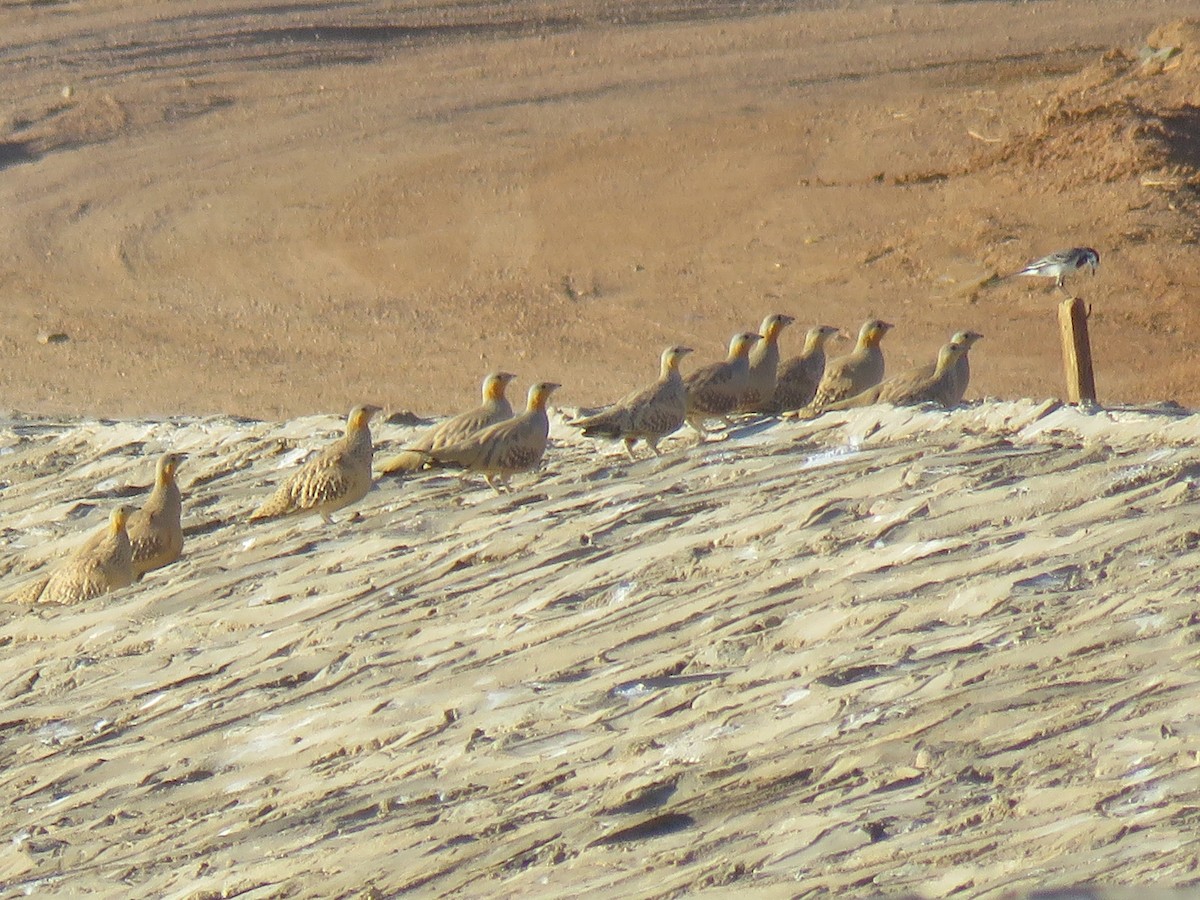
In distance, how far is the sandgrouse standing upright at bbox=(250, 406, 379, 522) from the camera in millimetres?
10062

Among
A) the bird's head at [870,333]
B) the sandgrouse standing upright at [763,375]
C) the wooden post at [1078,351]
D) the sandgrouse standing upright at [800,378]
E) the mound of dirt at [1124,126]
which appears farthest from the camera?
the mound of dirt at [1124,126]

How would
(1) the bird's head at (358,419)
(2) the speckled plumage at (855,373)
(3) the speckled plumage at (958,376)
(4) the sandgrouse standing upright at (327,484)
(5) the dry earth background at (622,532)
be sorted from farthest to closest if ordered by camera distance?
(2) the speckled plumage at (855,373) < (3) the speckled plumage at (958,376) < (1) the bird's head at (358,419) < (4) the sandgrouse standing upright at (327,484) < (5) the dry earth background at (622,532)

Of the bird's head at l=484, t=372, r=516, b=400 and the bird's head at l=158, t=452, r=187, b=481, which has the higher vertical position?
the bird's head at l=484, t=372, r=516, b=400

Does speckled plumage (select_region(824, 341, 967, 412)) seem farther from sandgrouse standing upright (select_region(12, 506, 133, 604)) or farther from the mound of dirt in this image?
the mound of dirt

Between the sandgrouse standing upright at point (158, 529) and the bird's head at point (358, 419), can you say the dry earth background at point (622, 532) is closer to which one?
the sandgrouse standing upright at point (158, 529)

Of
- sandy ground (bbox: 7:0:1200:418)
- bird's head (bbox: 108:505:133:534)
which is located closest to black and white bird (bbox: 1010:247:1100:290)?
sandy ground (bbox: 7:0:1200:418)

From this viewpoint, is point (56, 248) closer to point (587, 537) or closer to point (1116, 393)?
point (1116, 393)

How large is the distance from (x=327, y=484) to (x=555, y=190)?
1128 centimetres

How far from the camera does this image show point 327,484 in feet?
33.0

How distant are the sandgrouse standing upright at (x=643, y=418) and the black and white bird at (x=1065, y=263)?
247 inches

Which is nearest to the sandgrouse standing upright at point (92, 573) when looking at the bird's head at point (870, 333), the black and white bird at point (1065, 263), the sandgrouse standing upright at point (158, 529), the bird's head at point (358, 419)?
the sandgrouse standing upright at point (158, 529)

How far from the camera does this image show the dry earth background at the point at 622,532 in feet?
19.4

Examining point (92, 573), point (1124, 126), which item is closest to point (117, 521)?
point (92, 573)

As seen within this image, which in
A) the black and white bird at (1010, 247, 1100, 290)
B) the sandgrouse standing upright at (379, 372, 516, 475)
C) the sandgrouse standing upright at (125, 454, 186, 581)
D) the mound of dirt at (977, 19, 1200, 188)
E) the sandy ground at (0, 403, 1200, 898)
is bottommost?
the sandy ground at (0, 403, 1200, 898)
